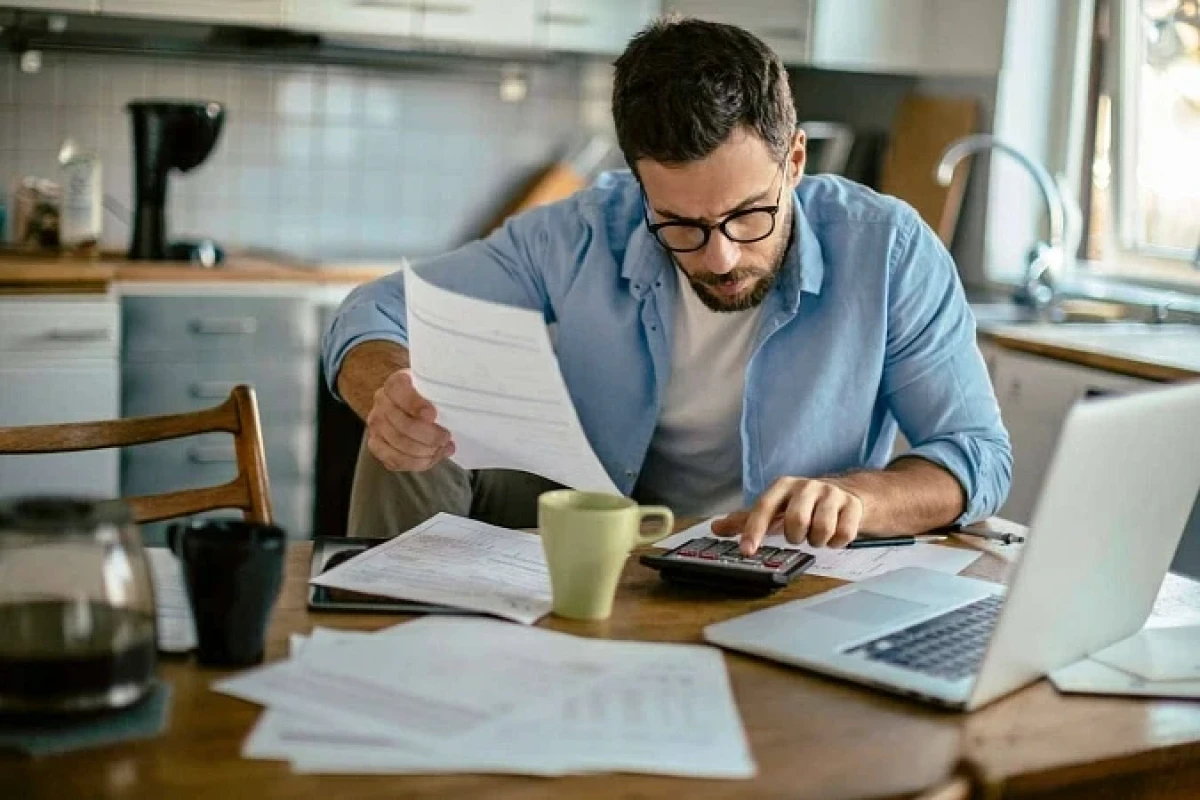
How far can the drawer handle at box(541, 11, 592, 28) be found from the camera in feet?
13.3

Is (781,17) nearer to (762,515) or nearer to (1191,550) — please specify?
(1191,550)

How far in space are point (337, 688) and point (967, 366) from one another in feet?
3.55

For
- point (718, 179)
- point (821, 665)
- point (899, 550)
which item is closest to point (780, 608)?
point (821, 665)

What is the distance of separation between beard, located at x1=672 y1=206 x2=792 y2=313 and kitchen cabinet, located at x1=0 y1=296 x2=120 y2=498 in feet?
6.11

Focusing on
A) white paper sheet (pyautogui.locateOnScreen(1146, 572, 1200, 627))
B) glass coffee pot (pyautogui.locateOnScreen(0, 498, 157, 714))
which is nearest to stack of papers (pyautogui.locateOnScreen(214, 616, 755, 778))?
glass coffee pot (pyautogui.locateOnScreen(0, 498, 157, 714))

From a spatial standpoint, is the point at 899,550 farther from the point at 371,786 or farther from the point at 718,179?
the point at 371,786

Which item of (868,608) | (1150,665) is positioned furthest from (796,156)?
(1150,665)

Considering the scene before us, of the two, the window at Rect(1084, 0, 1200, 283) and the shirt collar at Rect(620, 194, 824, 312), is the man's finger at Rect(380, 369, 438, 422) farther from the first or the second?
the window at Rect(1084, 0, 1200, 283)

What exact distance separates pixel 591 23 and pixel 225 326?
1.26 meters

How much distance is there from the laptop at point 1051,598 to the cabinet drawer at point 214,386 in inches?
92.4

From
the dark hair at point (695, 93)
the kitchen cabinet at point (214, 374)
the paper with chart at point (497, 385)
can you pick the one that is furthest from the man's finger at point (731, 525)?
the kitchen cabinet at point (214, 374)

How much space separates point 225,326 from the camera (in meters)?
3.61

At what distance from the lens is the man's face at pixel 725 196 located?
1.80 m

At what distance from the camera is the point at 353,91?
4277 mm
